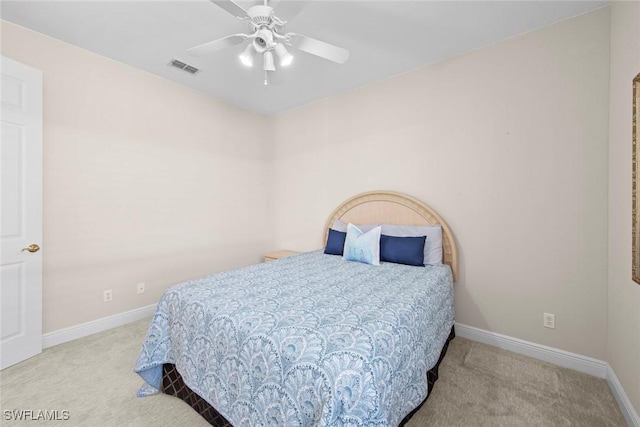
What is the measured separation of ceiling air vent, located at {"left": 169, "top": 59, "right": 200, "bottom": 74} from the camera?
2.72 m

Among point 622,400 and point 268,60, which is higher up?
point 268,60

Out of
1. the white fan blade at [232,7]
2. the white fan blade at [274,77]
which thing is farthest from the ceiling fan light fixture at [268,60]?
the white fan blade at [274,77]

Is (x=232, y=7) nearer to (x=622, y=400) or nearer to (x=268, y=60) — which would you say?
(x=268, y=60)

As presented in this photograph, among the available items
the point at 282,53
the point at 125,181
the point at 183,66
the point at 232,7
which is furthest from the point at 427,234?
the point at 125,181

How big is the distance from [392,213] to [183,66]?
2.74 m

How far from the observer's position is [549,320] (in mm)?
2143

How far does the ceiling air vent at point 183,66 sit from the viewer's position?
2.72 meters

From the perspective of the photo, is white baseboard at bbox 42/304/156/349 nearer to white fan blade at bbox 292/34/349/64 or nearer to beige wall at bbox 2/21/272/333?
beige wall at bbox 2/21/272/333

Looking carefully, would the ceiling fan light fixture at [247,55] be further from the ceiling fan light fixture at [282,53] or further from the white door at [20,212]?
the white door at [20,212]

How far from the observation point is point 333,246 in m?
2.98

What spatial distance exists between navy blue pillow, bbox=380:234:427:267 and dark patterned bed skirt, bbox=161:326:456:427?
2.91 ft

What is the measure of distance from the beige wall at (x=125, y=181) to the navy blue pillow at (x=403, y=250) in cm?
226

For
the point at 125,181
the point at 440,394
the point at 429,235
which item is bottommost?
the point at 440,394

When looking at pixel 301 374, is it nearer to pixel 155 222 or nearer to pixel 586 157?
pixel 586 157
